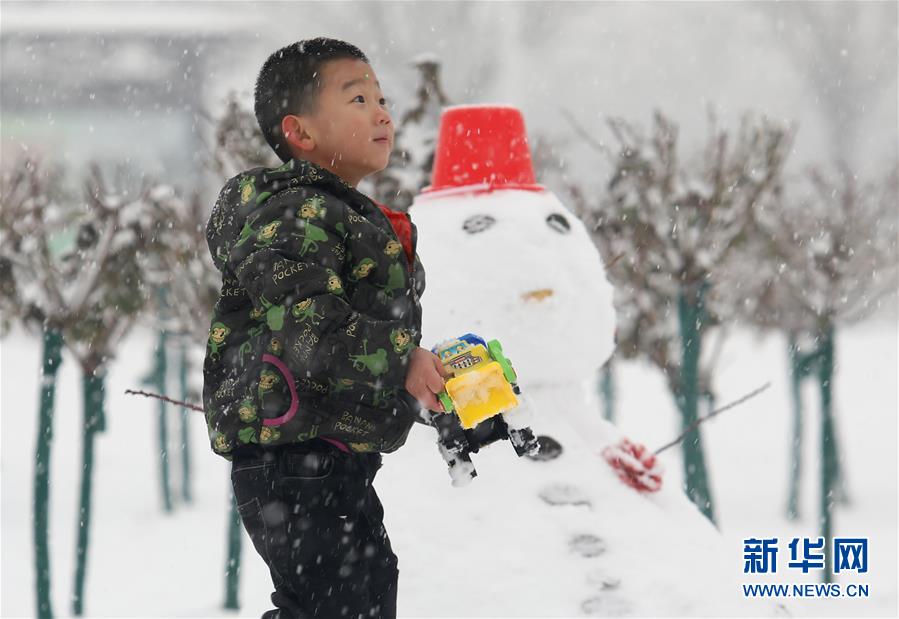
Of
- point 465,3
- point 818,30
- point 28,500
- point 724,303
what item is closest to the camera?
point 28,500

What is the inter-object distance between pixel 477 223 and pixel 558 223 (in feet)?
1.05

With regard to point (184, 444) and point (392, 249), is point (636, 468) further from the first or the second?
point (184, 444)

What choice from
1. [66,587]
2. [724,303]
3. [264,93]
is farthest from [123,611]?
[724,303]

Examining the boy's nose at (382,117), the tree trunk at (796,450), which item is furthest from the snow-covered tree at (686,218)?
the boy's nose at (382,117)

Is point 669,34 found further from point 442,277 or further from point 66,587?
point 442,277

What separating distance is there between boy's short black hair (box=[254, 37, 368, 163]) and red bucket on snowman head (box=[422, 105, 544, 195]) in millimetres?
1681

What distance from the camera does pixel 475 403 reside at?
1.83m

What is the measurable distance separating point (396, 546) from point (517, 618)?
488mm

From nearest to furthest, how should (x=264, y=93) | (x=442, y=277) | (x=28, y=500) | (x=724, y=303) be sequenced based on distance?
1. (x=264, y=93)
2. (x=442, y=277)
3. (x=28, y=500)
4. (x=724, y=303)

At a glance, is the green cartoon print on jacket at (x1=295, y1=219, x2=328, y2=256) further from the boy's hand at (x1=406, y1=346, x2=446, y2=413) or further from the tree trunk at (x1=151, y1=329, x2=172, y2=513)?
the tree trunk at (x1=151, y1=329, x2=172, y2=513)

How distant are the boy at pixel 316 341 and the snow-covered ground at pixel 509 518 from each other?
1.37 meters

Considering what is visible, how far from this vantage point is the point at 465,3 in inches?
860

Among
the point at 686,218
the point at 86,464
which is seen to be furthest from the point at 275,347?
the point at 86,464

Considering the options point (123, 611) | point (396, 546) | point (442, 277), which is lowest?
point (123, 611)
